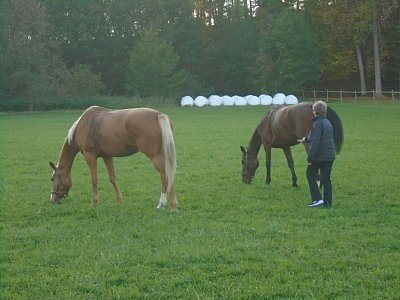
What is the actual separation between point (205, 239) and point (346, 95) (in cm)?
5078

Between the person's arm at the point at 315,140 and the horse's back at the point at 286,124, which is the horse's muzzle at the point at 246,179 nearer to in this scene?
the horse's back at the point at 286,124

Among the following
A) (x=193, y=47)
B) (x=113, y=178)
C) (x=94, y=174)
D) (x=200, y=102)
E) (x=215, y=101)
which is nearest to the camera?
(x=94, y=174)

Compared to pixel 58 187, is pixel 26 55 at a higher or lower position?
higher

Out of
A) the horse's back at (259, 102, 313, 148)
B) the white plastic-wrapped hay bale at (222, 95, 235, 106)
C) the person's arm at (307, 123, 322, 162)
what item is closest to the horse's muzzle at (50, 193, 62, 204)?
the person's arm at (307, 123, 322, 162)

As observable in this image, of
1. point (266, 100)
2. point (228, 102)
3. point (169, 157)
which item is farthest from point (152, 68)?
point (169, 157)

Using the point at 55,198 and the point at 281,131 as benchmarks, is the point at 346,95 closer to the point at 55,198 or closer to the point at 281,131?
the point at 281,131

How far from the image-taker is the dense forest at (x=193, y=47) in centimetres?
4803

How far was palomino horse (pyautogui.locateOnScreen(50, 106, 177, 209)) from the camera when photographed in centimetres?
911

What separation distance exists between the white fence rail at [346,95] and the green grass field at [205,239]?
36.0 meters

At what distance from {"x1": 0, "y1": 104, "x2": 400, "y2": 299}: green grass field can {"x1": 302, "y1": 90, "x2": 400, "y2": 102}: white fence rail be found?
36.0m

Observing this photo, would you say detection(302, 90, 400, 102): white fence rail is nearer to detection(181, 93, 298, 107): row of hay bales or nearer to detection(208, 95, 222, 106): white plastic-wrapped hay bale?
detection(181, 93, 298, 107): row of hay bales

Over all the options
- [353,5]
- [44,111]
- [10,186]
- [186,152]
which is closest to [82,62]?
[44,111]

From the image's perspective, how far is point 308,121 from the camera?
1120cm

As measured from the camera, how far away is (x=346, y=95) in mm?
55219
